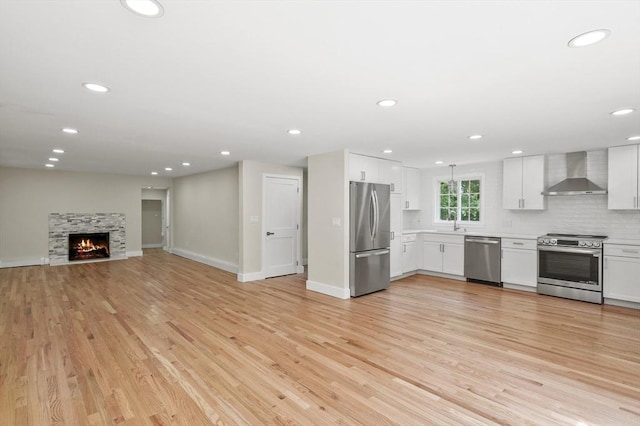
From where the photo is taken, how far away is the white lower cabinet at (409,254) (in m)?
6.60

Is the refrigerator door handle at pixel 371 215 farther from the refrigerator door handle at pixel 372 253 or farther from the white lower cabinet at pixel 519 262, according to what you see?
the white lower cabinet at pixel 519 262

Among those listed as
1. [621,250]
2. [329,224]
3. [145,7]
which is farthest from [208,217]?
[621,250]

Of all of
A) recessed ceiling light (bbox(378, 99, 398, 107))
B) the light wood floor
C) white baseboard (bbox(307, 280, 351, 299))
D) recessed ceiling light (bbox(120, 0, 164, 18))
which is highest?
recessed ceiling light (bbox(120, 0, 164, 18))

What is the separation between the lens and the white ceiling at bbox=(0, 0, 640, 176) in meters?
1.61

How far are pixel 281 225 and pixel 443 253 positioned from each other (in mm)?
3480

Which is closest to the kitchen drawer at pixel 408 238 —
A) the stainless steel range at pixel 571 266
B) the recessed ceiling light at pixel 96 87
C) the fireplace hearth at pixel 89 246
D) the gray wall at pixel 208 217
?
the stainless steel range at pixel 571 266

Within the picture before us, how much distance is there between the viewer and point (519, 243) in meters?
5.70

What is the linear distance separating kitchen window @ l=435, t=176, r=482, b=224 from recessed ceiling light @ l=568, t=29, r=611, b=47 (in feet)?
17.5

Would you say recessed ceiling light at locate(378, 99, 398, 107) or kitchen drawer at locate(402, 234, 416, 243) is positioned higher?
recessed ceiling light at locate(378, 99, 398, 107)

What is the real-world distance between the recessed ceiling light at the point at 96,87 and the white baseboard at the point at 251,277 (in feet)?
Result: 14.2

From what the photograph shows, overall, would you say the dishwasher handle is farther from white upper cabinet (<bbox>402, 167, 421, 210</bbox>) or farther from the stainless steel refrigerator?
the stainless steel refrigerator

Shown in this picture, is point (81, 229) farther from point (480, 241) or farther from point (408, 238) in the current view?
point (480, 241)

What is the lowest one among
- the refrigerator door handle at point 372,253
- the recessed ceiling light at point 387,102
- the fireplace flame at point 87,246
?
the fireplace flame at point 87,246

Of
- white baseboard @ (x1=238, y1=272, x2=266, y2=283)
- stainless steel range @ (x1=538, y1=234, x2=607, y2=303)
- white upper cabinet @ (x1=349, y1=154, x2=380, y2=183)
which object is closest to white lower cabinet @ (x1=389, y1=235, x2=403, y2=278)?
white upper cabinet @ (x1=349, y1=154, x2=380, y2=183)
